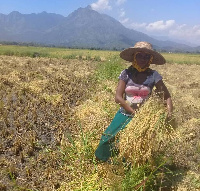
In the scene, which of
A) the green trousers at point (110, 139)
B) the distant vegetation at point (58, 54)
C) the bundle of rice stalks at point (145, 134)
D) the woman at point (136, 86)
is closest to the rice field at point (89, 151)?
the bundle of rice stalks at point (145, 134)

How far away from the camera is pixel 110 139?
307cm

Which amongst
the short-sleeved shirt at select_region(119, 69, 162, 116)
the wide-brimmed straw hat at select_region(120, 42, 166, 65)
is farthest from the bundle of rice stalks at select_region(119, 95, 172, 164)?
the wide-brimmed straw hat at select_region(120, 42, 166, 65)

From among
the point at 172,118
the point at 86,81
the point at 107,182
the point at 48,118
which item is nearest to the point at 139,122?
the point at 172,118

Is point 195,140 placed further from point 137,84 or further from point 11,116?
point 11,116

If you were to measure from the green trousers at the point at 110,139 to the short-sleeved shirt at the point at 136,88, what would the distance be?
0.44ft

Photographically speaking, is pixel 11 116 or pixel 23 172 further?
pixel 11 116

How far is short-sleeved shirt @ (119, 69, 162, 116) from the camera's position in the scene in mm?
3238

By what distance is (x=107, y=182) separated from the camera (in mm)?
2955

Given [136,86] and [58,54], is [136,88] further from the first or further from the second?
[58,54]

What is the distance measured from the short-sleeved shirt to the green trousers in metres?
0.13

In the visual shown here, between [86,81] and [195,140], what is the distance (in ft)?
21.6

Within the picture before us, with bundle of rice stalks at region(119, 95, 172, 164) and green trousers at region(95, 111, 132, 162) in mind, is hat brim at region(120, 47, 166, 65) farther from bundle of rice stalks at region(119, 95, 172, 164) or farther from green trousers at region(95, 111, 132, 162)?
green trousers at region(95, 111, 132, 162)

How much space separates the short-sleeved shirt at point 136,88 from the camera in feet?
10.6

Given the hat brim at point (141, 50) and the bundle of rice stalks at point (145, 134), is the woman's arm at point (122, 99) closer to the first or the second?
the bundle of rice stalks at point (145, 134)
